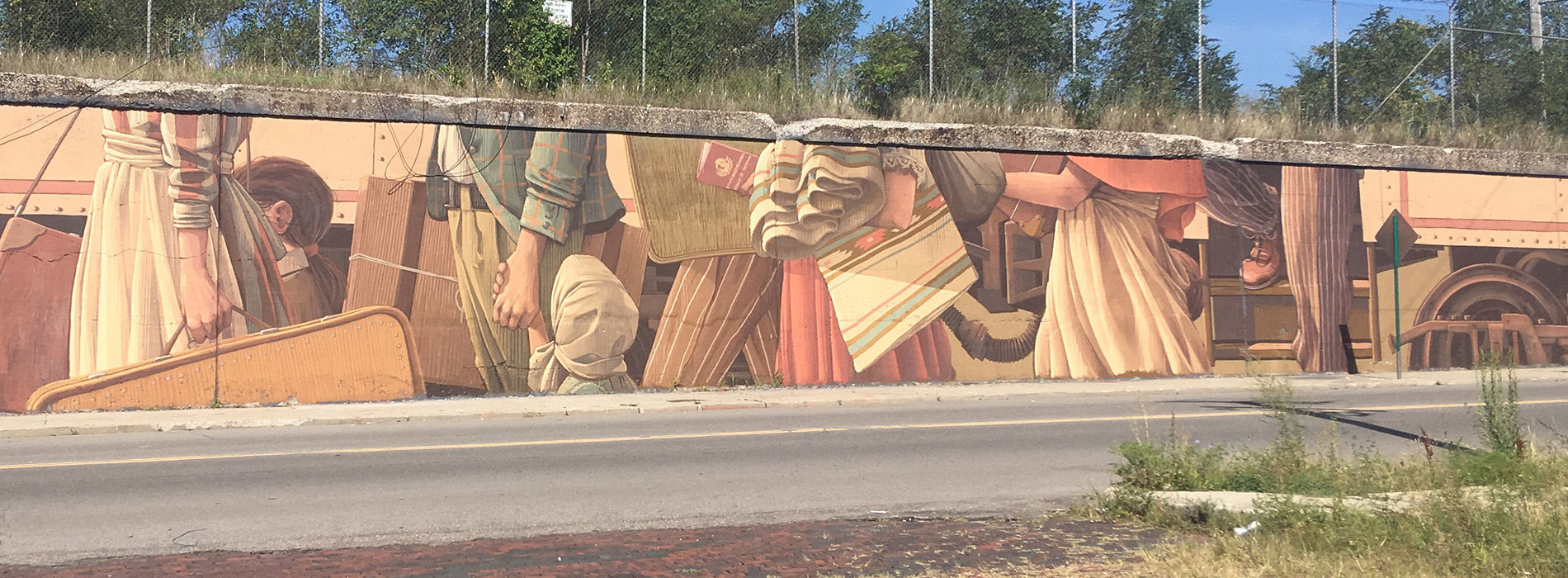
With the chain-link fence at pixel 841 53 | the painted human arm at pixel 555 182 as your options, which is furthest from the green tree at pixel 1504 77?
the painted human arm at pixel 555 182

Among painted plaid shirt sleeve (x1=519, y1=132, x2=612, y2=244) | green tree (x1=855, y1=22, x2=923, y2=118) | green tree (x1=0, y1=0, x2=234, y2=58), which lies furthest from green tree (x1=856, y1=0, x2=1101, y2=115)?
green tree (x1=0, y1=0, x2=234, y2=58)

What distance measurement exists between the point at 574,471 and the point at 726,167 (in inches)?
325

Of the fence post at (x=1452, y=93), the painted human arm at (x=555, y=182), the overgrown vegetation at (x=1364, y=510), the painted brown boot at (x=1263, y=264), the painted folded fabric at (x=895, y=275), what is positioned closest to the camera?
the overgrown vegetation at (x=1364, y=510)

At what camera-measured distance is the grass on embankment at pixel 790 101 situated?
616 inches

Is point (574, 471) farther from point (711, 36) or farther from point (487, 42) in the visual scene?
point (711, 36)

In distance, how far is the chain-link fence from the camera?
1850 centimetres

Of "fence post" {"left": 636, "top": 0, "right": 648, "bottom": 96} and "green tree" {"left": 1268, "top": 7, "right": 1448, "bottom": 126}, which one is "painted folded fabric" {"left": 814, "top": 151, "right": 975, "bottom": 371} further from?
"green tree" {"left": 1268, "top": 7, "right": 1448, "bottom": 126}

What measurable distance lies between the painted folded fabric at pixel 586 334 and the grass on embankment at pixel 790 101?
273 centimetres

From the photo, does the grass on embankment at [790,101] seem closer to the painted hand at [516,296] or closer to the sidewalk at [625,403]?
the painted hand at [516,296]

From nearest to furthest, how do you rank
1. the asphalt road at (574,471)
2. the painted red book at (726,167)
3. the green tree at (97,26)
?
Result: the asphalt road at (574,471) < the painted red book at (726,167) < the green tree at (97,26)

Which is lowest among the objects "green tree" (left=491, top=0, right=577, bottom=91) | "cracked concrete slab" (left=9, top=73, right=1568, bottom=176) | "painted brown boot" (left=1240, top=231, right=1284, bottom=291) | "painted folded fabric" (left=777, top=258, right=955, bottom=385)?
"painted folded fabric" (left=777, top=258, right=955, bottom=385)

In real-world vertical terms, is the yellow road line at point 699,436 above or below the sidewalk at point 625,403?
below

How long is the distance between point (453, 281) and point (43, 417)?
16.4 feet

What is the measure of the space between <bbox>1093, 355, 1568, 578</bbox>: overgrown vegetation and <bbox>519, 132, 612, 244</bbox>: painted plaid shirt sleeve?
978 centimetres
